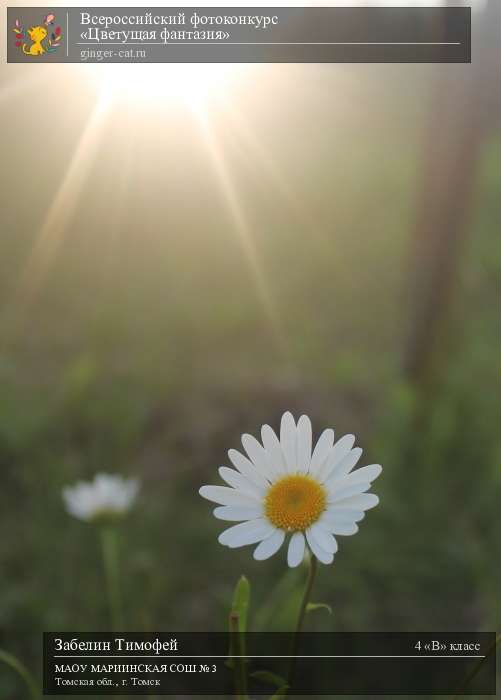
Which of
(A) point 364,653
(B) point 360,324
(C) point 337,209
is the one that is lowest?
(A) point 364,653

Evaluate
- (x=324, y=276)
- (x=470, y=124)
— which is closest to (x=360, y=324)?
(x=324, y=276)

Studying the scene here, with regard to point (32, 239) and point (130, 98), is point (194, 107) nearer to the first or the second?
point (130, 98)

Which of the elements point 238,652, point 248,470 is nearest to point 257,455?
point 248,470

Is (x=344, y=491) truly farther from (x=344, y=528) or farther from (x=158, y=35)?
(x=158, y=35)

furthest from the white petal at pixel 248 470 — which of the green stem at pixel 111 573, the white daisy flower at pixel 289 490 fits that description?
the green stem at pixel 111 573

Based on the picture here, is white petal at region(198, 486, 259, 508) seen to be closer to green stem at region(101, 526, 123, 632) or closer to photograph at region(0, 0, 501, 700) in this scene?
photograph at region(0, 0, 501, 700)

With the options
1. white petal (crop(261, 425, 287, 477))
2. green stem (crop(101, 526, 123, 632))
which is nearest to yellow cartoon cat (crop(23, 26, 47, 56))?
white petal (crop(261, 425, 287, 477))
